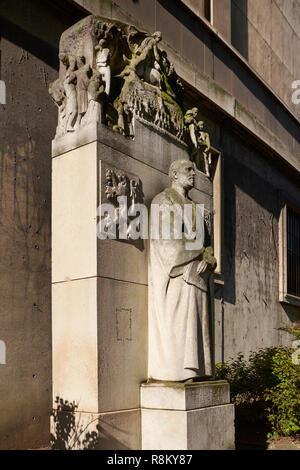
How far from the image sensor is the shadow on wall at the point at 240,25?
55.3ft

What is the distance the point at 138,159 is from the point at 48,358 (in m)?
3.53

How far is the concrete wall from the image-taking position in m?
8.10

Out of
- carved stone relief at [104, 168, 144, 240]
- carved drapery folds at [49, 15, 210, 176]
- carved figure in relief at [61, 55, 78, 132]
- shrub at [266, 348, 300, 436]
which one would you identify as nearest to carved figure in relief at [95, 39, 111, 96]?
carved drapery folds at [49, 15, 210, 176]

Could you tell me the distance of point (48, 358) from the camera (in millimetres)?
8664

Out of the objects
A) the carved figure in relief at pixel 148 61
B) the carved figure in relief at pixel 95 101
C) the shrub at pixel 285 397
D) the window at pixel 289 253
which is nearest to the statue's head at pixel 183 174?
the carved figure in relief at pixel 148 61

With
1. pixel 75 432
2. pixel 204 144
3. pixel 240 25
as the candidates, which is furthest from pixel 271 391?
pixel 240 25

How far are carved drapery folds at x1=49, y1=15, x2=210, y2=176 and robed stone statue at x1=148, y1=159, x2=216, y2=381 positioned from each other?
109 cm

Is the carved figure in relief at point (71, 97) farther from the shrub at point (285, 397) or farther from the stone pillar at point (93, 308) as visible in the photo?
the shrub at point (285, 397)

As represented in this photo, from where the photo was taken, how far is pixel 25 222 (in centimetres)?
853

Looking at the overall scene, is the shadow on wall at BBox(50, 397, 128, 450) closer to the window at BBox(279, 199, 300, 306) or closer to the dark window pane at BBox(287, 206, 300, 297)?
the window at BBox(279, 199, 300, 306)

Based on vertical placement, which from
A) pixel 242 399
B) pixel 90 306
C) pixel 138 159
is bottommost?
pixel 242 399

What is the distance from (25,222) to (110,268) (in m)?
2.74
